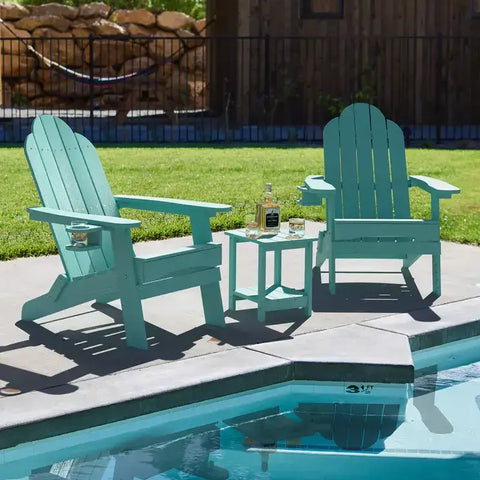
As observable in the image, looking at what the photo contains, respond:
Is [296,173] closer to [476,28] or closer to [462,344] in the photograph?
[462,344]

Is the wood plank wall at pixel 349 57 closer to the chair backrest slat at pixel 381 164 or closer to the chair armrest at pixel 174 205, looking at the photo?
the chair backrest slat at pixel 381 164

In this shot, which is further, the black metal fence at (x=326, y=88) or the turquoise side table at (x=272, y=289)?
the black metal fence at (x=326, y=88)

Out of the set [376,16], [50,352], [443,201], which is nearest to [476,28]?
[376,16]

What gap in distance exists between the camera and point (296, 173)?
1133 cm

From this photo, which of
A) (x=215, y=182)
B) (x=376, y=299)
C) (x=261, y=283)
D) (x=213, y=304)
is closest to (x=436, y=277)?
(x=376, y=299)

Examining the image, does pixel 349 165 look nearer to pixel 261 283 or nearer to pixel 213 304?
pixel 261 283

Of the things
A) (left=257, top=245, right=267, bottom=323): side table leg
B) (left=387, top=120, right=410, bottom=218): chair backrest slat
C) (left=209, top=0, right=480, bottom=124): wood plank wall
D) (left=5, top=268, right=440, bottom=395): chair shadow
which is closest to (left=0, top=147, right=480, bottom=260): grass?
(left=387, top=120, right=410, bottom=218): chair backrest slat

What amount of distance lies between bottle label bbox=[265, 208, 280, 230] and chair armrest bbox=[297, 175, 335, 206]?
1.71 ft

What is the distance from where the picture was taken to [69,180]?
546cm

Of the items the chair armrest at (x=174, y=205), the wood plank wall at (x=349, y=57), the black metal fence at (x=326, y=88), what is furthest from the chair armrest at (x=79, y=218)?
the wood plank wall at (x=349, y=57)

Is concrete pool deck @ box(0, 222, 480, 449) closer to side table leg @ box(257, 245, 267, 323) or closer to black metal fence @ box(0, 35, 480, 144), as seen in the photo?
side table leg @ box(257, 245, 267, 323)

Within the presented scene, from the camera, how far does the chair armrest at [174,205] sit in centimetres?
525

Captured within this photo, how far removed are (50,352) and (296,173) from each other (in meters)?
6.73

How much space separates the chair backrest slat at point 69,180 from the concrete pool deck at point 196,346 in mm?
349
